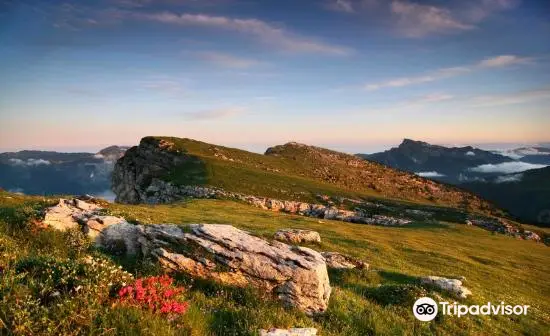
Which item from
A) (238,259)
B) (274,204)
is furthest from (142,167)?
(238,259)

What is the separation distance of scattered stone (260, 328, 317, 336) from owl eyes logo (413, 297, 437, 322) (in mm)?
7501

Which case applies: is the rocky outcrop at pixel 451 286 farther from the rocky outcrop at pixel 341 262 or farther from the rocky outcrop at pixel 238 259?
the rocky outcrop at pixel 238 259

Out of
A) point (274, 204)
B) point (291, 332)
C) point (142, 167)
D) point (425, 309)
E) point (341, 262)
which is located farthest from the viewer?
point (142, 167)

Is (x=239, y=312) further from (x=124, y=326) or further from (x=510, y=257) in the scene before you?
(x=510, y=257)

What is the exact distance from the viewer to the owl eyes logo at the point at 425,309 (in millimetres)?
16548

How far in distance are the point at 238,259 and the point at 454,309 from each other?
11100 millimetres

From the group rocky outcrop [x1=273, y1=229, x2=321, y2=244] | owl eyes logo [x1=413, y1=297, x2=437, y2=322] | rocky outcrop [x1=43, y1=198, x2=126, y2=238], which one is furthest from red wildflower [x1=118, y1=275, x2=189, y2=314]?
rocky outcrop [x1=273, y1=229, x2=321, y2=244]

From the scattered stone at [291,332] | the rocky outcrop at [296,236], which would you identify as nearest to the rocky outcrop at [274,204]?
the rocky outcrop at [296,236]

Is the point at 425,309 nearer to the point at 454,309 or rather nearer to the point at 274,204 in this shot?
the point at 454,309

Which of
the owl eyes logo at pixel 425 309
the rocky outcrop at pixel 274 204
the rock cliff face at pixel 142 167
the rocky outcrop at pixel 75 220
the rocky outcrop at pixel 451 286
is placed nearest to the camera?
the owl eyes logo at pixel 425 309

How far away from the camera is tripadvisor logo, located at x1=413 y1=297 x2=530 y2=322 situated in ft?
55.2

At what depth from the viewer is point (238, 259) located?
15227 millimetres

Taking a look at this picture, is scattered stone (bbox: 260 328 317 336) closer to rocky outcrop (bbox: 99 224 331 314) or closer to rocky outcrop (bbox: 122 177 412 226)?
rocky outcrop (bbox: 99 224 331 314)

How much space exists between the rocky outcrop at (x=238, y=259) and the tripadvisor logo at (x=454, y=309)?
4657 mm
